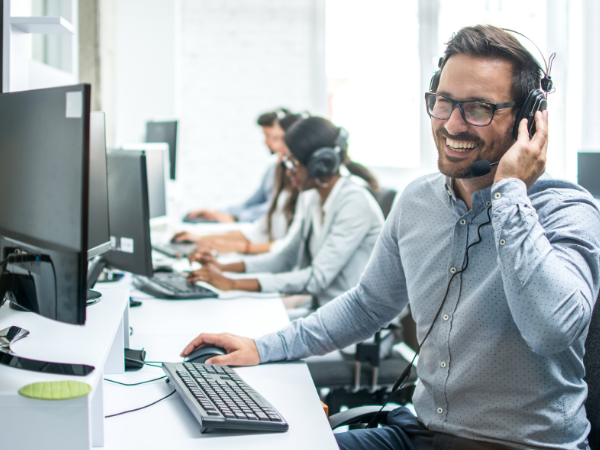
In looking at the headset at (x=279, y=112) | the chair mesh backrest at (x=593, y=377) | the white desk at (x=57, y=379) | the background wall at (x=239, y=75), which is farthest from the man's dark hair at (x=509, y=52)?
the headset at (x=279, y=112)

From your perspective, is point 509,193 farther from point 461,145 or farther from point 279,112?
point 279,112

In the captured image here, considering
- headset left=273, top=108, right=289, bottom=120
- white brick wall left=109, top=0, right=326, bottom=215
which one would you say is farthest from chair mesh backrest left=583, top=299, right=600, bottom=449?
white brick wall left=109, top=0, right=326, bottom=215

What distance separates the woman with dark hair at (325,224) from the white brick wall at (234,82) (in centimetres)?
243

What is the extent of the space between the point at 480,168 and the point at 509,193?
0.12 meters

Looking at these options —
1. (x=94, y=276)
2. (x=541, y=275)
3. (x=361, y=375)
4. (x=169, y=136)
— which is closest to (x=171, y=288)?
(x=94, y=276)

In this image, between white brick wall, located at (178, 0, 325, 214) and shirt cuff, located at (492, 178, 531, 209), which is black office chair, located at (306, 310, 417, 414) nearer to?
shirt cuff, located at (492, 178, 531, 209)

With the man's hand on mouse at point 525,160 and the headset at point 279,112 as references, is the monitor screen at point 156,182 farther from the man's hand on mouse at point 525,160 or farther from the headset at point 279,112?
the man's hand on mouse at point 525,160

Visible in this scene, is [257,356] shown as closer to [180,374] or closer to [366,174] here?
[180,374]

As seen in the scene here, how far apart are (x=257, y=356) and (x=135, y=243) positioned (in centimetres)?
57

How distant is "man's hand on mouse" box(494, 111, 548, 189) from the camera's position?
0.90 metres

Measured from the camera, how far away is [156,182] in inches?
91.4

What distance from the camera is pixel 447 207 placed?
1062 millimetres

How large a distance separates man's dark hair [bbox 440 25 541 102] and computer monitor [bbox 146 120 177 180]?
89.9 inches

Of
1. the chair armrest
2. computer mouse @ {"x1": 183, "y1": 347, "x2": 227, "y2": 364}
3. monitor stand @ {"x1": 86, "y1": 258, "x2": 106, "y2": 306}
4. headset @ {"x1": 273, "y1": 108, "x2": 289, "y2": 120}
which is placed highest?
headset @ {"x1": 273, "y1": 108, "x2": 289, "y2": 120}
